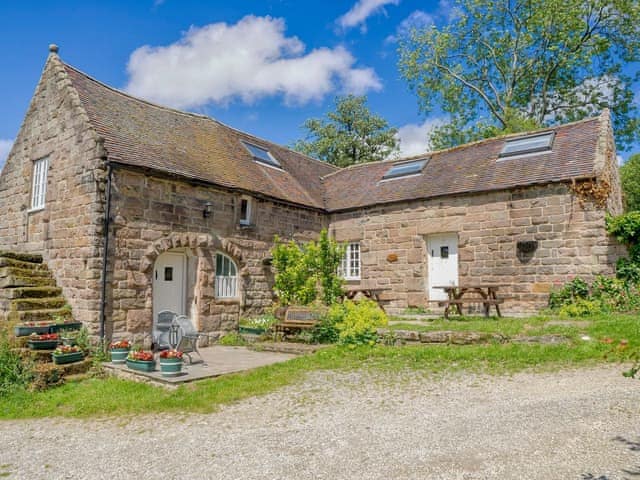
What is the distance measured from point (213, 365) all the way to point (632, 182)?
106 feet

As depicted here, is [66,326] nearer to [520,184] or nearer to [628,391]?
[628,391]

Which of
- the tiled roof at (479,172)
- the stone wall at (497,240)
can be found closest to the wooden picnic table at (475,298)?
the stone wall at (497,240)

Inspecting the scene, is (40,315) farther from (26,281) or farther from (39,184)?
(39,184)

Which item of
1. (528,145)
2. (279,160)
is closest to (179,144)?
(279,160)

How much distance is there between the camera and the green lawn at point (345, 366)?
7.17 m

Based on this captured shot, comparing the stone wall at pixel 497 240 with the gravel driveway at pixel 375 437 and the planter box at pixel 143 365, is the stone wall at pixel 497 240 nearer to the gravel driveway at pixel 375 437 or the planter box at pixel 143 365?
the gravel driveway at pixel 375 437

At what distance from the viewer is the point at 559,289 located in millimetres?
12594

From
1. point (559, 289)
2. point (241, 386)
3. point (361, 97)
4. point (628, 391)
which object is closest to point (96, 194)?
point (241, 386)

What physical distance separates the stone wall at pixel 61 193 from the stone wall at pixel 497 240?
28.9ft

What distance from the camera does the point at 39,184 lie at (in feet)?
41.7

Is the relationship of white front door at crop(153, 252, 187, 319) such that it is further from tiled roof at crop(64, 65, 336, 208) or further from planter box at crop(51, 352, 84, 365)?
planter box at crop(51, 352, 84, 365)

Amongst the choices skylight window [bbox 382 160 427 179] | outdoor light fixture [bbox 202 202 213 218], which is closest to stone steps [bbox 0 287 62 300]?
outdoor light fixture [bbox 202 202 213 218]

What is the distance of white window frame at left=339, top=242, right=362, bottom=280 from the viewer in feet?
55.1

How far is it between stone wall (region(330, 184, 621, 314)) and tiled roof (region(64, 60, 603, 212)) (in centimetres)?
47
